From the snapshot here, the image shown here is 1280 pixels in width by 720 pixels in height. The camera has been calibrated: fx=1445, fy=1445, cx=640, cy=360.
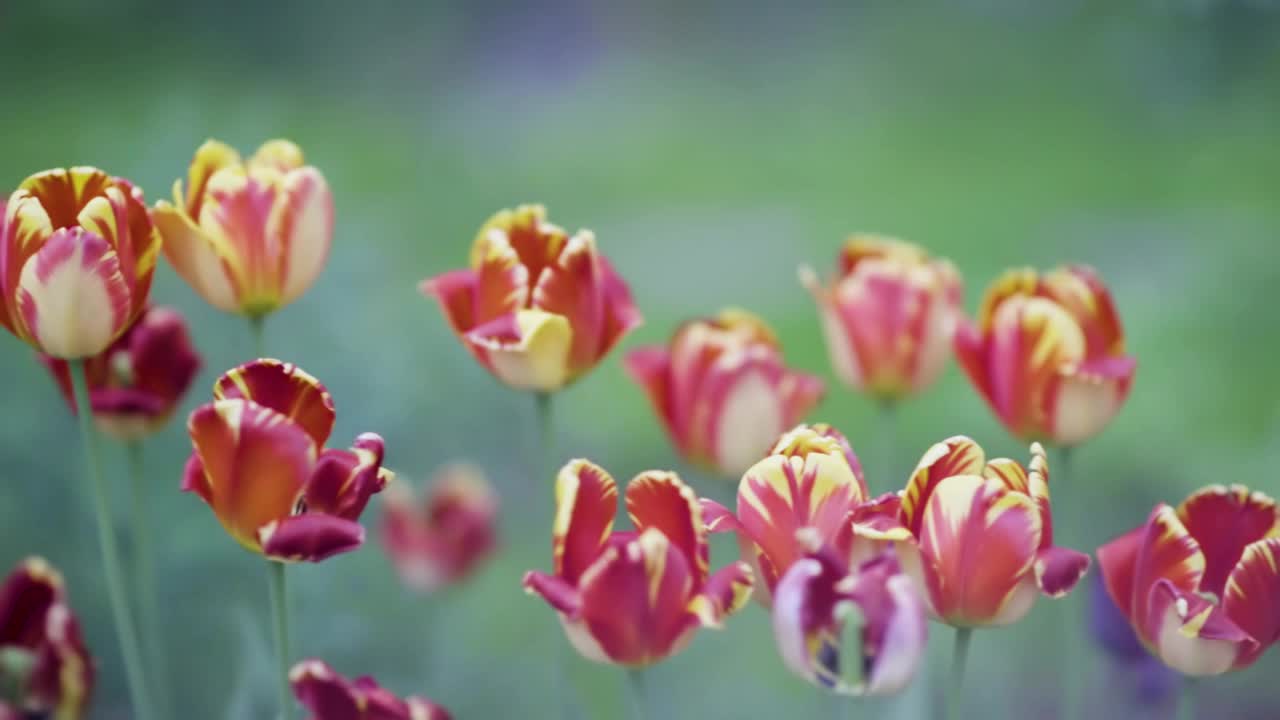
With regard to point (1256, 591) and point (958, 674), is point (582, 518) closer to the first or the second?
point (958, 674)

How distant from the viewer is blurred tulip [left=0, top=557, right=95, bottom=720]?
86cm

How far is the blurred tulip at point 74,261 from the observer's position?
0.74 m

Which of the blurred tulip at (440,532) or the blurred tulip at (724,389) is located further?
the blurred tulip at (440,532)

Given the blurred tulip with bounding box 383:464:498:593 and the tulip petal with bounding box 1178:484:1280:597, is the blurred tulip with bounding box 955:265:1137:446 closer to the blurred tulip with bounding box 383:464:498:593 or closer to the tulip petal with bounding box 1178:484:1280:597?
the tulip petal with bounding box 1178:484:1280:597

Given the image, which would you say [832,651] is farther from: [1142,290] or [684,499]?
[1142,290]

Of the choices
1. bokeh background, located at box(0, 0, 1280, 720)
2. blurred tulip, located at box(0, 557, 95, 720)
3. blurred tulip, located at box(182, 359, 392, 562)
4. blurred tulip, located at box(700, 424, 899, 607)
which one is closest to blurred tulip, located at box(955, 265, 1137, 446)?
bokeh background, located at box(0, 0, 1280, 720)

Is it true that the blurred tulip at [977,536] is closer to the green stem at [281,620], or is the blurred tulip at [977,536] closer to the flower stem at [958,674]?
the flower stem at [958,674]

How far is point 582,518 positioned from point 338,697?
0.48 ft

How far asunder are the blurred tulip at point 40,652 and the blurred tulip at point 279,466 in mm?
219

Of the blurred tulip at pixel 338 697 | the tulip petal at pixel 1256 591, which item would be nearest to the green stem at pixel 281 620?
the blurred tulip at pixel 338 697

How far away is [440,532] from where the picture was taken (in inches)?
60.0

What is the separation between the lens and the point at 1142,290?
277 cm

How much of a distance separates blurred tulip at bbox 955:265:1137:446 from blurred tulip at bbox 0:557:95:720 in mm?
595

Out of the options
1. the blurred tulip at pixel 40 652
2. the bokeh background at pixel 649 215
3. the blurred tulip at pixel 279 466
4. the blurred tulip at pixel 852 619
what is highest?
the blurred tulip at pixel 279 466
